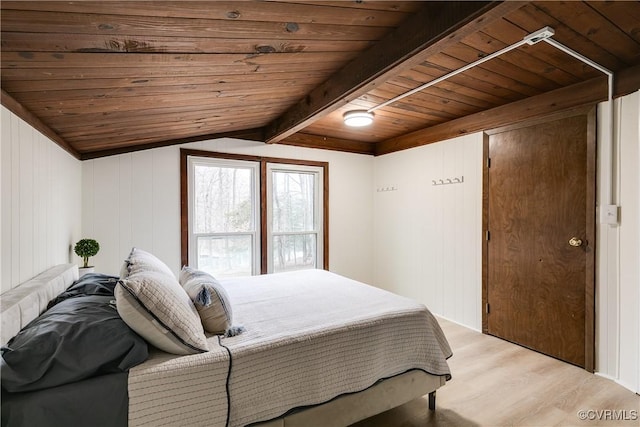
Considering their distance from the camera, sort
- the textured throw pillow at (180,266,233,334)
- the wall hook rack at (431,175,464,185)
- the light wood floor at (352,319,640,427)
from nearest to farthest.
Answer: the textured throw pillow at (180,266,233,334)
the light wood floor at (352,319,640,427)
the wall hook rack at (431,175,464,185)

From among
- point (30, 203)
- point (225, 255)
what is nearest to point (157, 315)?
point (30, 203)

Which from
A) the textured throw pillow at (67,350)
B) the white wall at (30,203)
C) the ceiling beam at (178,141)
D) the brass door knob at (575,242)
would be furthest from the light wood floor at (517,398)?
the ceiling beam at (178,141)

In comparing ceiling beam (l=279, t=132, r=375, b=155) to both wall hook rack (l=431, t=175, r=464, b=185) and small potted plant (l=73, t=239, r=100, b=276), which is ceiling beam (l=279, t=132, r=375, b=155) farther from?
small potted plant (l=73, t=239, r=100, b=276)

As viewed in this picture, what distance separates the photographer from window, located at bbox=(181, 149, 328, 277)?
12.2 ft

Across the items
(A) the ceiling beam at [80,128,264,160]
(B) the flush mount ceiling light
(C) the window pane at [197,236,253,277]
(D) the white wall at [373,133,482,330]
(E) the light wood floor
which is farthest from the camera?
(C) the window pane at [197,236,253,277]

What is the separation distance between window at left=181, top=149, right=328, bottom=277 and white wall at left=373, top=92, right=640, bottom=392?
1011 mm

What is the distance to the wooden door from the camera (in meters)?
2.67

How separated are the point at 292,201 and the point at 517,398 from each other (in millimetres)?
3165

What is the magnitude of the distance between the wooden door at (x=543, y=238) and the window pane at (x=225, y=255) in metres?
2.80

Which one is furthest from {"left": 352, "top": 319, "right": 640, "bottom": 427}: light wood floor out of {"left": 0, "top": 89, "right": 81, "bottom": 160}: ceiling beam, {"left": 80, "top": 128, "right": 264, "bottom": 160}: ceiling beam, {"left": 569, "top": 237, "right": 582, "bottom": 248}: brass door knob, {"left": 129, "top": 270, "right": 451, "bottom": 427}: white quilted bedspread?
{"left": 80, "top": 128, "right": 264, "bottom": 160}: ceiling beam

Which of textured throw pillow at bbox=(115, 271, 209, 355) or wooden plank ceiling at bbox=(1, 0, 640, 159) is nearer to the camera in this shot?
wooden plank ceiling at bbox=(1, 0, 640, 159)

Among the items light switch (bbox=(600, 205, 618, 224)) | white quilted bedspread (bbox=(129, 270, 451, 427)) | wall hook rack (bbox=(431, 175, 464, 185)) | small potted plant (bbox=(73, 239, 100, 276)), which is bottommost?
white quilted bedspread (bbox=(129, 270, 451, 427))

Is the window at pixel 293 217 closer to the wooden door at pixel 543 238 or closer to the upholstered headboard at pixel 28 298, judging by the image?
the wooden door at pixel 543 238

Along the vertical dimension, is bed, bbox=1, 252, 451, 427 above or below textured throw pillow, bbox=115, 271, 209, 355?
below
